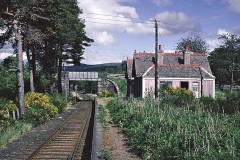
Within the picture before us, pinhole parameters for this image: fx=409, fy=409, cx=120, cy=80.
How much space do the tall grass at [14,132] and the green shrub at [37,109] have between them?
6.78ft

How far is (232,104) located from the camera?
2588 centimetres

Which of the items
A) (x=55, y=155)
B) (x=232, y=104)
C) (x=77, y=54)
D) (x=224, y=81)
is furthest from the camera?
(x=224, y=81)

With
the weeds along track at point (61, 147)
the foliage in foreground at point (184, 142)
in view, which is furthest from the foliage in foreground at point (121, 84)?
the foliage in foreground at point (184, 142)

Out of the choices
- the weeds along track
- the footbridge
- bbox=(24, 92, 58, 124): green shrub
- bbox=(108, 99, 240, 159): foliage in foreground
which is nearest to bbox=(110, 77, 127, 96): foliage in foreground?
the footbridge

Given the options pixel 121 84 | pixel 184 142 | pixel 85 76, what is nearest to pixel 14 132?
pixel 184 142

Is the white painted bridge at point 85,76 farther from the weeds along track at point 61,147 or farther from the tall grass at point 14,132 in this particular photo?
the weeds along track at point 61,147

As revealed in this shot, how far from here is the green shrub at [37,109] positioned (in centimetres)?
2645

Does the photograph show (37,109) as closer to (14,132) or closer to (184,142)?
(14,132)

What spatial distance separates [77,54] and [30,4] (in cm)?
3726

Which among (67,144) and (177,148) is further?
(67,144)

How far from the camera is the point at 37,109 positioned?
2867 cm

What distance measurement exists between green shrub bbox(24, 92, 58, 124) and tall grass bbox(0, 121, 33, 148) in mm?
2065

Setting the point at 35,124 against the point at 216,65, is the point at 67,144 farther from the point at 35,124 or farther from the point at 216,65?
the point at 216,65

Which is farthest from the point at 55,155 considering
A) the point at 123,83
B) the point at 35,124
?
the point at 123,83
